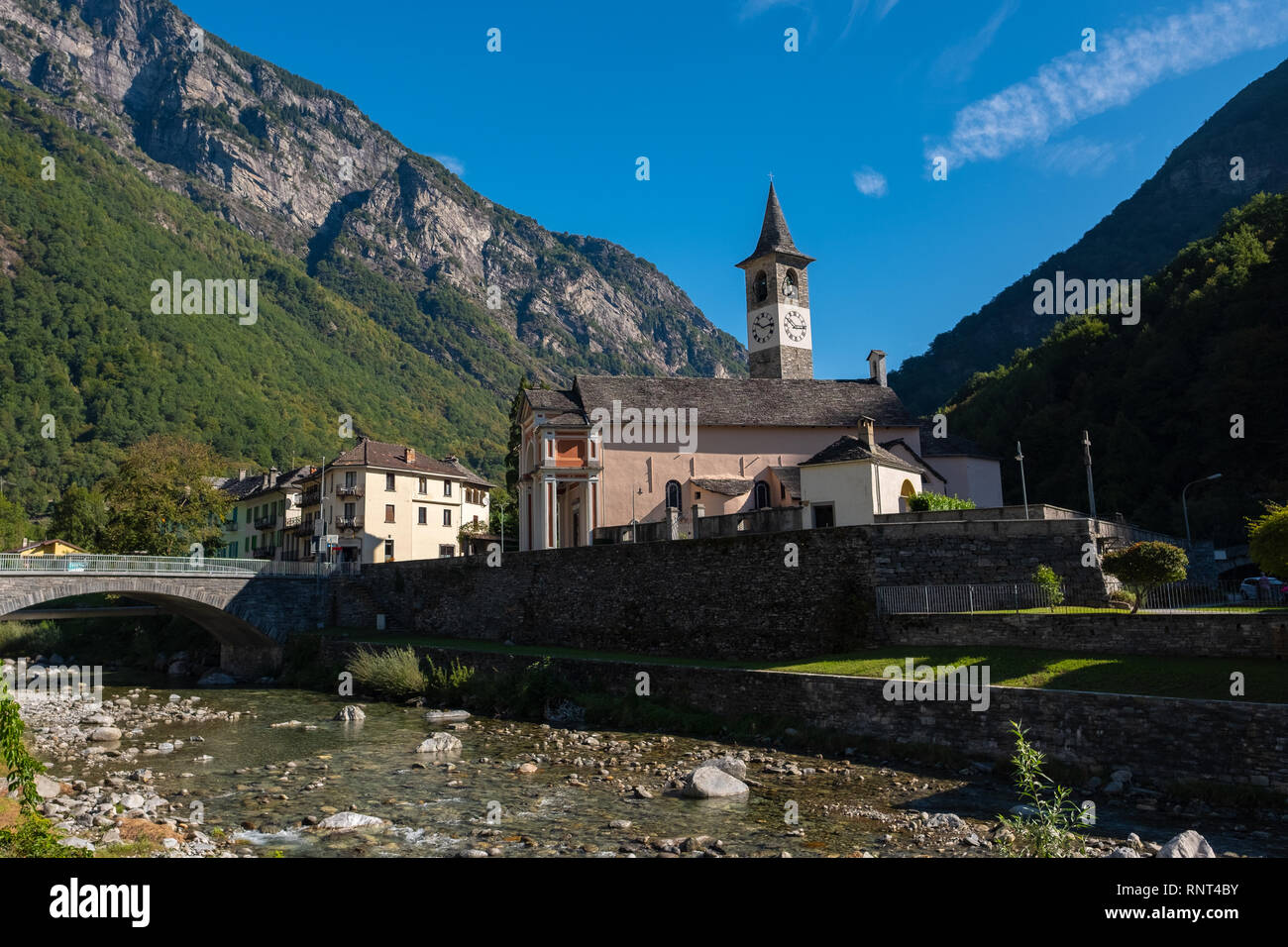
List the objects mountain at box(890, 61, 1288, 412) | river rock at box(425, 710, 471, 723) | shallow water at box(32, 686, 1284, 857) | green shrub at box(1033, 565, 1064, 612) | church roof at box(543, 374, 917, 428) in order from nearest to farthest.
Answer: shallow water at box(32, 686, 1284, 857) → green shrub at box(1033, 565, 1064, 612) → river rock at box(425, 710, 471, 723) → church roof at box(543, 374, 917, 428) → mountain at box(890, 61, 1288, 412)

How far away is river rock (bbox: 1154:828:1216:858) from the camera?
11794 mm

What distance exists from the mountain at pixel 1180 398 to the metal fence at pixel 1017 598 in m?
27.4

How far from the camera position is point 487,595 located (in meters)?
41.9

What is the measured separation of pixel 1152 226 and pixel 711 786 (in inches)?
4341

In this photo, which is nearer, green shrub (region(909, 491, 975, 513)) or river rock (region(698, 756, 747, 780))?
river rock (region(698, 756, 747, 780))

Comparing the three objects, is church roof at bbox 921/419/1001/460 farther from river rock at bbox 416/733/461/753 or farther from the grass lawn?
river rock at bbox 416/733/461/753

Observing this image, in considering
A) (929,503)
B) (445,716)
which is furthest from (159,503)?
(929,503)

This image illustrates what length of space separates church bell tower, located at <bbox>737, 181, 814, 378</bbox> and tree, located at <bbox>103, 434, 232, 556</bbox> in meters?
41.2

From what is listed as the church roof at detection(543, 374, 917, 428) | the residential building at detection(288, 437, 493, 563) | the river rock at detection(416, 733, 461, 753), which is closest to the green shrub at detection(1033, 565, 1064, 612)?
the river rock at detection(416, 733, 461, 753)

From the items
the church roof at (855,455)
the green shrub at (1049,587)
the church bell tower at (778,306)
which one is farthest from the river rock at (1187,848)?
the church bell tower at (778,306)

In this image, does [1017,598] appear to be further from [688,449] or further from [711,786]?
[688,449]

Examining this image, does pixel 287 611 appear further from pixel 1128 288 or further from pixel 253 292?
pixel 253 292

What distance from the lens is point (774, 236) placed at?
62.8m

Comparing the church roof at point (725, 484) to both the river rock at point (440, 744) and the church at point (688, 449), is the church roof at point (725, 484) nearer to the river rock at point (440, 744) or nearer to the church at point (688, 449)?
the church at point (688, 449)
